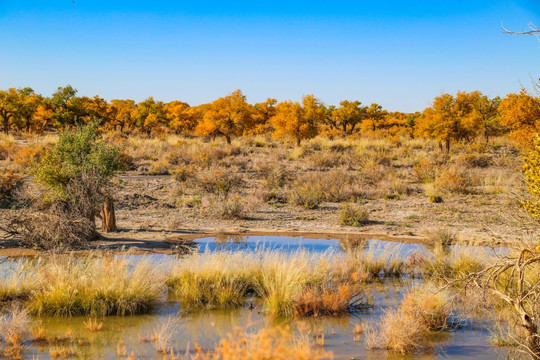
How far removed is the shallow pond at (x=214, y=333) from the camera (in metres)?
7.23

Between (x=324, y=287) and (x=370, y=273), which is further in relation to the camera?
(x=370, y=273)

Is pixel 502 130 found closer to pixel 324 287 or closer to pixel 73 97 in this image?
pixel 73 97

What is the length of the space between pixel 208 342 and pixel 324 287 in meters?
2.62

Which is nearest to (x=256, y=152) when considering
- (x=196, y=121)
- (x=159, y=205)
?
(x=159, y=205)

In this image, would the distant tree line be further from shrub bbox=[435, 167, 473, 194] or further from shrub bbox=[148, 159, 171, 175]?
shrub bbox=[148, 159, 171, 175]

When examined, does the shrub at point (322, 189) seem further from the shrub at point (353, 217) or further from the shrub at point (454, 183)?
the shrub at point (454, 183)

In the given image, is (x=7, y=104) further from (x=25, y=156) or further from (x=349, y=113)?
(x=349, y=113)

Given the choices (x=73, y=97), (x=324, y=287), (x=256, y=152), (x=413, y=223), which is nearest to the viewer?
(x=324, y=287)

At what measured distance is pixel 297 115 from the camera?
3662cm

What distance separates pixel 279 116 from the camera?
122 ft

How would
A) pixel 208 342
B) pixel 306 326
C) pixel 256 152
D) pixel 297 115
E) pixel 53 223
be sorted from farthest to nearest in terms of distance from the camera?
pixel 297 115, pixel 256 152, pixel 53 223, pixel 306 326, pixel 208 342

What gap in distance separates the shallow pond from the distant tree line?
456 inches

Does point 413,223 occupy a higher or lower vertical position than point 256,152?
lower

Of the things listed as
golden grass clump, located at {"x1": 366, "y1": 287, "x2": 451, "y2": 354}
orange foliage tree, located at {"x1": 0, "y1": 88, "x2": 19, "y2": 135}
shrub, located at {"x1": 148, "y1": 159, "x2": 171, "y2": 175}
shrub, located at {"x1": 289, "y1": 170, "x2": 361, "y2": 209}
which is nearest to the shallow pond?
golden grass clump, located at {"x1": 366, "y1": 287, "x2": 451, "y2": 354}
